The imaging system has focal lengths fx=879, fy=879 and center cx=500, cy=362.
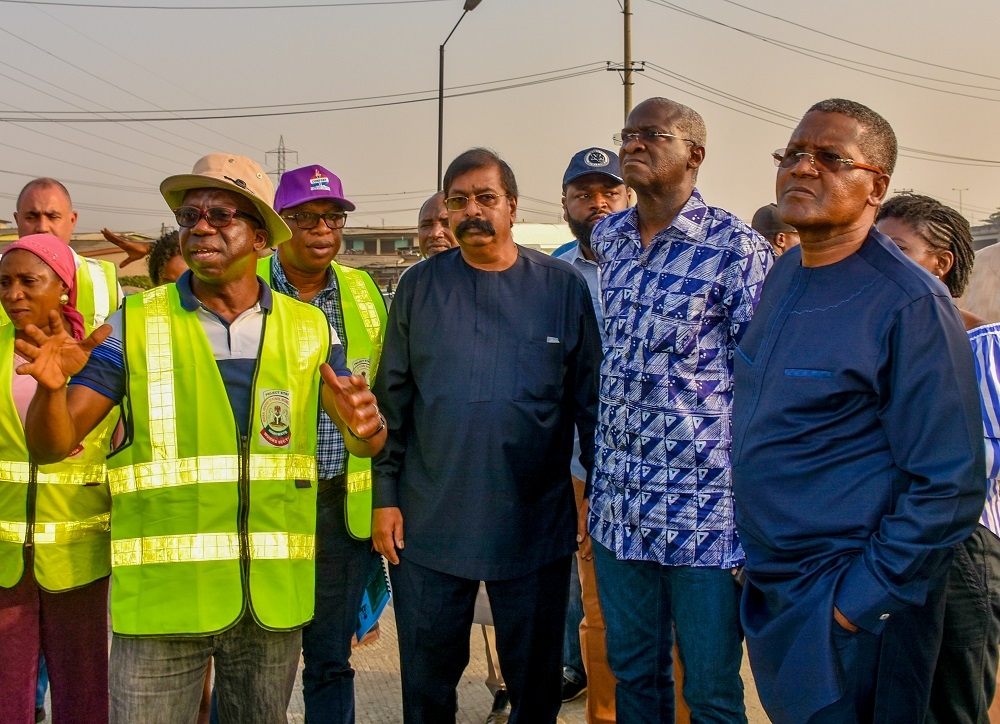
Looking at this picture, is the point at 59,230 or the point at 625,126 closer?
the point at 625,126

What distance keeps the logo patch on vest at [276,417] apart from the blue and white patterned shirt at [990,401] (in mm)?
2167

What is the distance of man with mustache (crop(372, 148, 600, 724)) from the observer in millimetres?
3328

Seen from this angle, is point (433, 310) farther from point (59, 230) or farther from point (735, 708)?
point (59, 230)

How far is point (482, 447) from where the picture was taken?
332 centimetres

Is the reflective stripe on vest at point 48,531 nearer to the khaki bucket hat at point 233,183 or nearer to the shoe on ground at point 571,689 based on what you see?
the khaki bucket hat at point 233,183

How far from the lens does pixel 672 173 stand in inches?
128

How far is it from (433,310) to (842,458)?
5.59 ft

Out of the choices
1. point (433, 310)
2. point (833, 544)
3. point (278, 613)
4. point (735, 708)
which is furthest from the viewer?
point (433, 310)

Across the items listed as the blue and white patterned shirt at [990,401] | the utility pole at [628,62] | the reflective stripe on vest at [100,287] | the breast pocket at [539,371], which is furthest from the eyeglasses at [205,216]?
the utility pole at [628,62]

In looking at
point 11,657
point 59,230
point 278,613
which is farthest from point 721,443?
point 59,230

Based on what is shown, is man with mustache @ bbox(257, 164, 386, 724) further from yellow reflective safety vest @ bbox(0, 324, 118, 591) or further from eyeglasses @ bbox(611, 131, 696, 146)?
eyeglasses @ bbox(611, 131, 696, 146)

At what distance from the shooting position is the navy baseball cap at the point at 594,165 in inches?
189

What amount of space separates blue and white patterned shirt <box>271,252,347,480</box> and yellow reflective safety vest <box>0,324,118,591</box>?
30.8 inches

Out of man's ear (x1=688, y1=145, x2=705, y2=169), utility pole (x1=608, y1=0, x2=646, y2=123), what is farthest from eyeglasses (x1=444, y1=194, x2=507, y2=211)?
utility pole (x1=608, y1=0, x2=646, y2=123)
